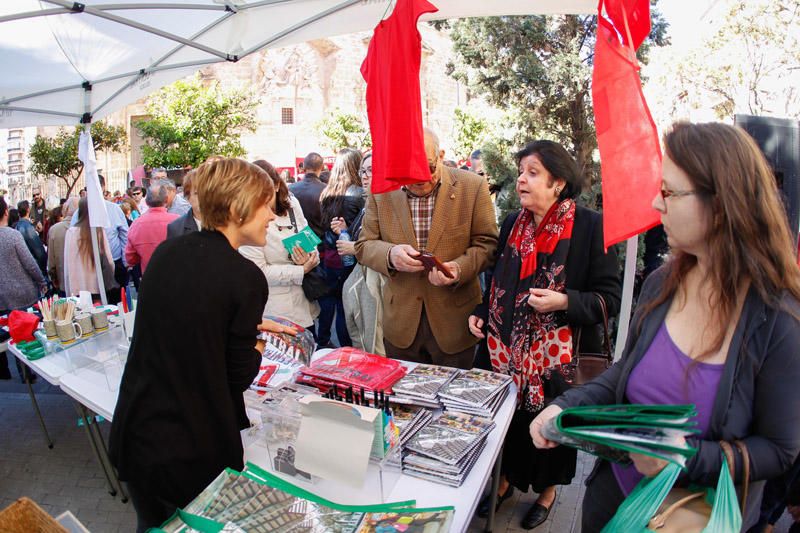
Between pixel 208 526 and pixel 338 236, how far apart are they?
3.34 m

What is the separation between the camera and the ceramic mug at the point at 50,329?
311 centimetres

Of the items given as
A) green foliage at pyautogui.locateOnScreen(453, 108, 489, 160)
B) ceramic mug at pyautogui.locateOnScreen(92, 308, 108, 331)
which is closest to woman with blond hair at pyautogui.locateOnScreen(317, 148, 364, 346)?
ceramic mug at pyautogui.locateOnScreen(92, 308, 108, 331)

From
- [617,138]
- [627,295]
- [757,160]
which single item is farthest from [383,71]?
[757,160]

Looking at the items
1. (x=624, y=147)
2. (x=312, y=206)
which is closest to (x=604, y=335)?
(x=624, y=147)

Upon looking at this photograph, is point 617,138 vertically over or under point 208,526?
over

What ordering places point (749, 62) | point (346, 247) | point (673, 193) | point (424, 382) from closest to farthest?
point (673, 193), point (424, 382), point (346, 247), point (749, 62)

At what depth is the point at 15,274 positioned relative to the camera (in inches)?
181

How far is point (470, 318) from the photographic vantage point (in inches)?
103

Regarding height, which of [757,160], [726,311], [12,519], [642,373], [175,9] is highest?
[175,9]

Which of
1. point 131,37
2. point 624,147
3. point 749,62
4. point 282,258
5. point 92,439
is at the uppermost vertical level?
point 749,62

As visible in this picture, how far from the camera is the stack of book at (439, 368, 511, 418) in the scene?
1984mm

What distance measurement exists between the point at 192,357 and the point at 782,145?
3303mm

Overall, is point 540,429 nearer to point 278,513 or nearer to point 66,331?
point 278,513

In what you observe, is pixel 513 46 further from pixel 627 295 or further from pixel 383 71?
pixel 627 295
